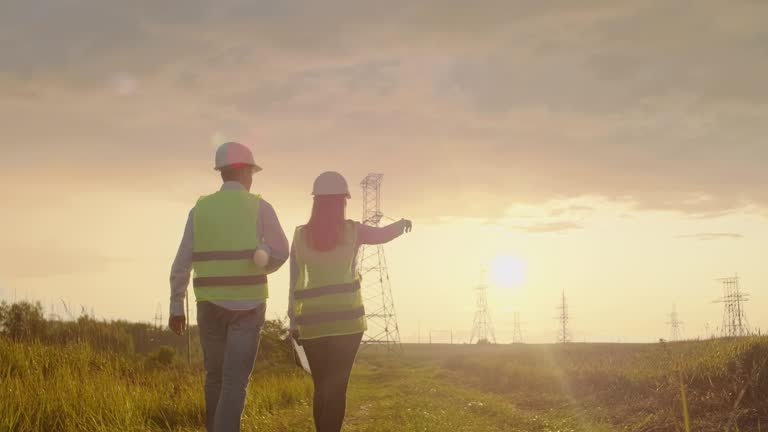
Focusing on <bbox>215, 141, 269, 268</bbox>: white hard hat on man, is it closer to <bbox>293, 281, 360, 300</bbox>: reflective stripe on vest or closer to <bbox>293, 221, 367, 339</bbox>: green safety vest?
<bbox>293, 221, 367, 339</bbox>: green safety vest

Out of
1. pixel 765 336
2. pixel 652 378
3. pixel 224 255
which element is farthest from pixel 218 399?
pixel 765 336

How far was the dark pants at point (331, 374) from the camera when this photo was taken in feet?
26.2

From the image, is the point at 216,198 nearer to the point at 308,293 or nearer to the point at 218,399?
the point at 308,293

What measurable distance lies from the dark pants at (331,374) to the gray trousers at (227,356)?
94 cm

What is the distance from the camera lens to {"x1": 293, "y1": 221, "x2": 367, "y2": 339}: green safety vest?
8156 mm

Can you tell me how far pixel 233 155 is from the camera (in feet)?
25.5

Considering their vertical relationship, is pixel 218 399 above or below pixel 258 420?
above

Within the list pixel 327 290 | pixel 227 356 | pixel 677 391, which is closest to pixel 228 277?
pixel 227 356

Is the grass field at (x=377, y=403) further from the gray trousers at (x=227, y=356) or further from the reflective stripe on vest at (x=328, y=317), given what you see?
the reflective stripe on vest at (x=328, y=317)

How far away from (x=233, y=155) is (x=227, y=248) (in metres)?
1.07

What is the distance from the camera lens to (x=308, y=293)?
830cm

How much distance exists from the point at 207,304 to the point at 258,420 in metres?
5.52

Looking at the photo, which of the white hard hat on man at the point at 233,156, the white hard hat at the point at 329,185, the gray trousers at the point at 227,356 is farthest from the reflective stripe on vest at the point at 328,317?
the white hard hat on man at the point at 233,156

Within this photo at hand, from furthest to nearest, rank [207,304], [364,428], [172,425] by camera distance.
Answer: [364,428] → [172,425] → [207,304]
